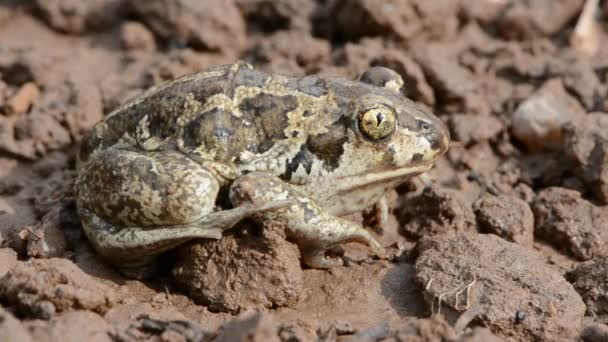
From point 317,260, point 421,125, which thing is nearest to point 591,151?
point 421,125

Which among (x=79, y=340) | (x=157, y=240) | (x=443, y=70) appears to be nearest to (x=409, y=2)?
(x=443, y=70)

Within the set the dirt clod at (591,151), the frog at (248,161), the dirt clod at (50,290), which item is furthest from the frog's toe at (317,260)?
the dirt clod at (591,151)

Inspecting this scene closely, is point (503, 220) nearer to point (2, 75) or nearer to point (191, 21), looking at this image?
point (191, 21)

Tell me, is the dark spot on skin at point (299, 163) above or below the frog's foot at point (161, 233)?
above

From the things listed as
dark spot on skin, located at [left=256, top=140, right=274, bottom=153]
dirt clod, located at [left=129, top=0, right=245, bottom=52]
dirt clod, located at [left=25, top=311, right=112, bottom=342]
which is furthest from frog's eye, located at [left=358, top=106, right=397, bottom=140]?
dirt clod, located at [left=129, top=0, right=245, bottom=52]

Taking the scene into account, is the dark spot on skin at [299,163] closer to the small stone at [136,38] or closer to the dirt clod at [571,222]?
the dirt clod at [571,222]

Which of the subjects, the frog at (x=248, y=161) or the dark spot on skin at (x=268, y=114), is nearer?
the frog at (x=248, y=161)
